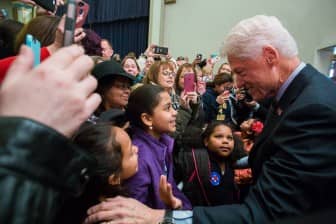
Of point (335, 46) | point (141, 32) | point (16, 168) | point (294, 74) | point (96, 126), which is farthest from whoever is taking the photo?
point (141, 32)

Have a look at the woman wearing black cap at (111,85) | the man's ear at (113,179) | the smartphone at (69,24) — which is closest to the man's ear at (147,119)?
the woman wearing black cap at (111,85)

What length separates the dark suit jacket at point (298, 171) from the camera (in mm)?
1017

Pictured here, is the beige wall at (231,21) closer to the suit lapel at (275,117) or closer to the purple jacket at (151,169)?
the purple jacket at (151,169)

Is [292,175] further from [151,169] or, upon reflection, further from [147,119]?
[147,119]

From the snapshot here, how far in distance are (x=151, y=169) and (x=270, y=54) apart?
709mm

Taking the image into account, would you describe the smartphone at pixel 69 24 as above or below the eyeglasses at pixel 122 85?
above

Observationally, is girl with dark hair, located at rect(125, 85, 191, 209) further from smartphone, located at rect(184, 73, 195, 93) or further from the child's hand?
smartphone, located at rect(184, 73, 195, 93)

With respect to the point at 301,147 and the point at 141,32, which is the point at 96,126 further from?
the point at 141,32

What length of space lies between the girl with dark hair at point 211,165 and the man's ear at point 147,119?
0.27 m

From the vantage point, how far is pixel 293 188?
102cm

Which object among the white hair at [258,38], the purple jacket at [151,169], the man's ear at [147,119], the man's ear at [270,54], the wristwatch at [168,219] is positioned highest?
the white hair at [258,38]

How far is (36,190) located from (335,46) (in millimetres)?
6118

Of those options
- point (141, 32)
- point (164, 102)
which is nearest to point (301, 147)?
point (164, 102)

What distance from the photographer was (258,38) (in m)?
1.25
